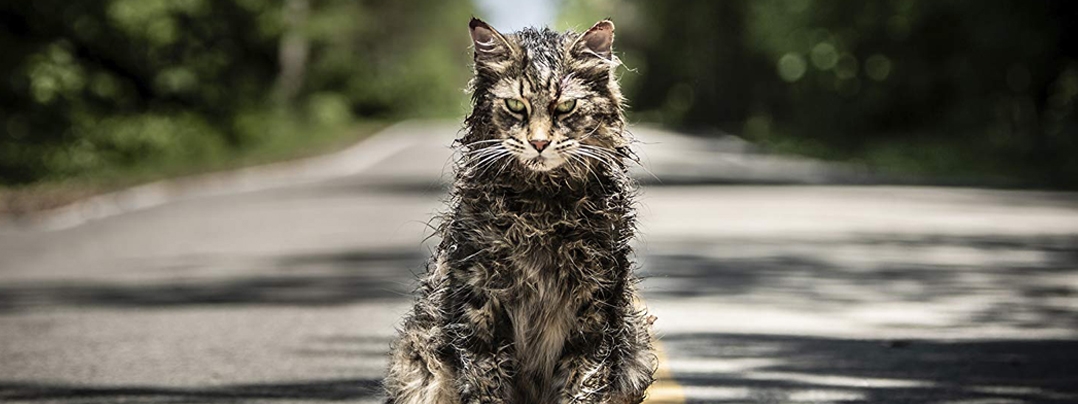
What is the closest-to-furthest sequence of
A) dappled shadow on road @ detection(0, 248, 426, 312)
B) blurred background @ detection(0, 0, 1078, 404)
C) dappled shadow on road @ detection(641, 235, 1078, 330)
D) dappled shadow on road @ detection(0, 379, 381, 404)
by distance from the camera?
dappled shadow on road @ detection(0, 379, 381, 404)
blurred background @ detection(0, 0, 1078, 404)
dappled shadow on road @ detection(641, 235, 1078, 330)
dappled shadow on road @ detection(0, 248, 426, 312)

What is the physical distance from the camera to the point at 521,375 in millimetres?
5340

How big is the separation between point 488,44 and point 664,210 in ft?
49.9

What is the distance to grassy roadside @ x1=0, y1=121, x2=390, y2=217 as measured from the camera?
22.7 meters

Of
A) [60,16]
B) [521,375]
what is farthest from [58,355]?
[60,16]

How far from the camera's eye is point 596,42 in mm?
5105

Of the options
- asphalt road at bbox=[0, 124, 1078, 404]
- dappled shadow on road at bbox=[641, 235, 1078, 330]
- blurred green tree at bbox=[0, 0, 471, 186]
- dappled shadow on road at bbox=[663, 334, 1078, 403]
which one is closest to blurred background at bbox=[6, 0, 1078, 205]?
blurred green tree at bbox=[0, 0, 471, 186]

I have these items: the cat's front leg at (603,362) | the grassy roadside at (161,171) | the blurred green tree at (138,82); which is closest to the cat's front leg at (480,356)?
the cat's front leg at (603,362)

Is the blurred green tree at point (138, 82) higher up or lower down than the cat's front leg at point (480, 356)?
higher up

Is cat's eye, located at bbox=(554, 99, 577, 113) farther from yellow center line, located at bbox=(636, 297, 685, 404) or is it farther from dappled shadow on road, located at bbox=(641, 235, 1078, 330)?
dappled shadow on road, located at bbox=(641, 235, 1078, 330)

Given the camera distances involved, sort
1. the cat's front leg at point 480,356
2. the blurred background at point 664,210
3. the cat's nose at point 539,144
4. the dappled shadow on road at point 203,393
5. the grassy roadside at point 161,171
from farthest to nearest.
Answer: the grassy roadside at point 161,171 → the blurred background at point 664,210 → the dappled shadow on road at point 203,393 → the cat's front leg at point 480,356 → the cat's nose at point 539,144

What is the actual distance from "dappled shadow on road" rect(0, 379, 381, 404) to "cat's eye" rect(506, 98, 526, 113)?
2646mm

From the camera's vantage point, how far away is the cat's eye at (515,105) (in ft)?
Result: 16.5

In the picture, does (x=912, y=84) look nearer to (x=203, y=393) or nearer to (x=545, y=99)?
(x=203, y=393)

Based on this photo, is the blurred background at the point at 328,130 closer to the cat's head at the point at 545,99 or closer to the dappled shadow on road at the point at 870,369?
the dappled shadow on road at the point at 870,369
